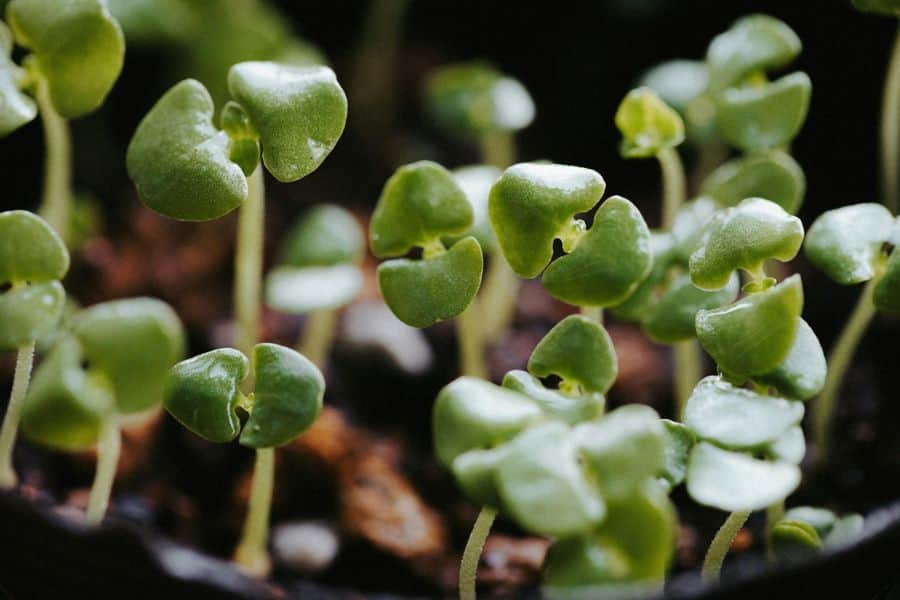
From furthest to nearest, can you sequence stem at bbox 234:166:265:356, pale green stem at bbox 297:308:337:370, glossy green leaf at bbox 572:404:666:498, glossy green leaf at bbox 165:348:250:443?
pale green stem at bbox 297:308:337:370
stem at bbox 234:166:265:356
glossy green leaf at bbox 165:348:250:443
glossy green leaf at bbox 572:404:666:498

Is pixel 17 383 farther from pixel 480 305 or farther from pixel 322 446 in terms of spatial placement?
pixel 480 305

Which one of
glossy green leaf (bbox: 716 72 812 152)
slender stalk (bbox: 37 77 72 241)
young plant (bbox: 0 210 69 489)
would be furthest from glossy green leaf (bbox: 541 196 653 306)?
slender stalk (bbox: 37 77 72 241)

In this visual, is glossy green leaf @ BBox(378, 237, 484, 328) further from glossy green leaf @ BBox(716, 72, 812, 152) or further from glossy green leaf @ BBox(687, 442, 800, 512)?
glossy green leaf @ BBox(716, 72, 812, 152)

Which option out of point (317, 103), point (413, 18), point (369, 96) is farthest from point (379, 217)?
point (413, 18)

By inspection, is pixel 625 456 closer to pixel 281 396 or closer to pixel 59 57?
pixel 281 396

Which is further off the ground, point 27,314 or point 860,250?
point 860,250

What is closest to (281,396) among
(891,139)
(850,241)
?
(850,241)
